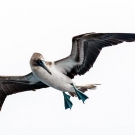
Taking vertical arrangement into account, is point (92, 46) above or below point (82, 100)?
above

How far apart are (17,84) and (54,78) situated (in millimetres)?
2172

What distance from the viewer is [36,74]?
931 inches

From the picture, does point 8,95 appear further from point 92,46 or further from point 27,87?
point 92,46

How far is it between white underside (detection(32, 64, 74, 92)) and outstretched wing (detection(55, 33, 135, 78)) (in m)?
0.35

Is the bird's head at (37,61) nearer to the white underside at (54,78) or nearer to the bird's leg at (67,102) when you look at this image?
the white underside at (54,78)

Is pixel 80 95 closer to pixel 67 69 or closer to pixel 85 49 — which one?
pixel 67 69

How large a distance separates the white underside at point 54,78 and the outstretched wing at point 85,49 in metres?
0.35

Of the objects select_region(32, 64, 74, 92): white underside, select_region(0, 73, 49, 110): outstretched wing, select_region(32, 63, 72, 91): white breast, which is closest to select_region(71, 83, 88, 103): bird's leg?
select_region(32, 64, 74, 92): white underside

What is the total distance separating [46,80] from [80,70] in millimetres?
1531

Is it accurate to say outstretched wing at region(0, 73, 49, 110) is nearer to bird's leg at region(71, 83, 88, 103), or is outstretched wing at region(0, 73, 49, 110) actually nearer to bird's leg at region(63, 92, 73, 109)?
bird's leg at region(63, 92, 73, 109)

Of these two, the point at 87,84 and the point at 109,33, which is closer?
the point at 109,33

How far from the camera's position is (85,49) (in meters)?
24.1

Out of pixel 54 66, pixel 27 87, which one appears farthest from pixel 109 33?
pixel 27 87

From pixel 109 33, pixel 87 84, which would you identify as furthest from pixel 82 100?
pixel 109 33
